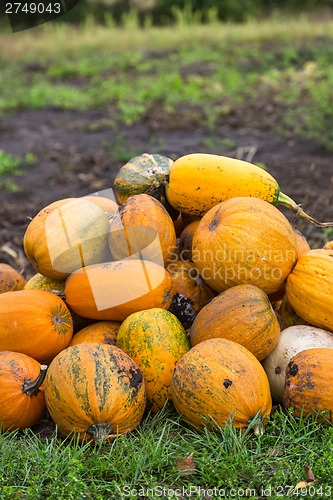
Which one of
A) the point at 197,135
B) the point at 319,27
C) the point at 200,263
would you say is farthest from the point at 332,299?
the point at 319,27

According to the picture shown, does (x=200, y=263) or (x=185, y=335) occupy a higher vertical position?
(x=200, y=263)

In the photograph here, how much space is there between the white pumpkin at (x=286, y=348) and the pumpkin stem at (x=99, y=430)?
89 cm

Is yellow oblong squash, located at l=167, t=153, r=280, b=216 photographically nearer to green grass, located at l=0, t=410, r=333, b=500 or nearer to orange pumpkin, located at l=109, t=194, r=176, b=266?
orange pumpkin, located at l=109, t=194, r=176, b=266

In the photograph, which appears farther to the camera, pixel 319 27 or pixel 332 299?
pixel 319 27

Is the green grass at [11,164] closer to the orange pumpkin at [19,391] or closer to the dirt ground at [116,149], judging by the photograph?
the dirt ground at [116,149]

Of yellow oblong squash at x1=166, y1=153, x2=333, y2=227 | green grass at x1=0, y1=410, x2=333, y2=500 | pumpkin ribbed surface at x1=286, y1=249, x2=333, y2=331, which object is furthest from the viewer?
yellow oblong squash at x1=166, y1=153, x2=333, y2=227

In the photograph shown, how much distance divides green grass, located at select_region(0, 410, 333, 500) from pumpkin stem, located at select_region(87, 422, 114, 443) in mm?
43

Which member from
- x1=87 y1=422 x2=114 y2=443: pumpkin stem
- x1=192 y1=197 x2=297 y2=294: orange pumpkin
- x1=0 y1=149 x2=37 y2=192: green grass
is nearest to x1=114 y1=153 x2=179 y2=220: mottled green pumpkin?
x1=192 y1=197 x2=297 y2=294: orange pumpkin

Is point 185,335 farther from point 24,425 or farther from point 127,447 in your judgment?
point 24,425

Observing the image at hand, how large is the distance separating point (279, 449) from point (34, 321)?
1303 millimetres

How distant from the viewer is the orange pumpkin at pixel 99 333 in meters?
3.16

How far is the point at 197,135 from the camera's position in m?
9.88

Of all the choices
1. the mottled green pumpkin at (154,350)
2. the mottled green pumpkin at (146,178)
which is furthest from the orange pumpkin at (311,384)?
the mottled green pumpkin at (146,178)

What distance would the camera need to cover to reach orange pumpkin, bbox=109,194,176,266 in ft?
10.8
